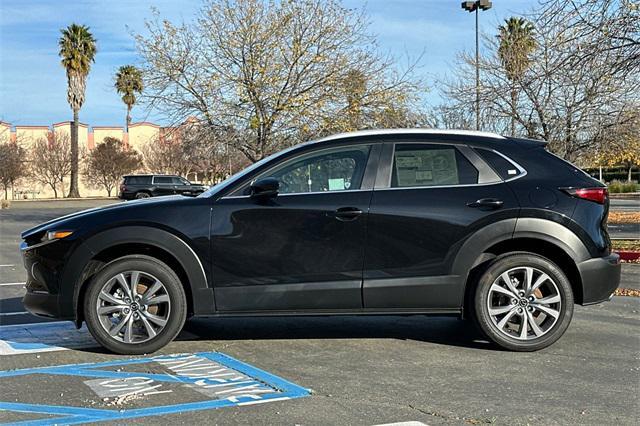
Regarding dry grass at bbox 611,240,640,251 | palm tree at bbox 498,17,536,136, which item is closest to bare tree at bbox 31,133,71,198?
palm tree at bbox 498,17,536,136

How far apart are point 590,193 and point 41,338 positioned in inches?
198

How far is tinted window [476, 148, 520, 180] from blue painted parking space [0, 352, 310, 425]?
2.50 metres

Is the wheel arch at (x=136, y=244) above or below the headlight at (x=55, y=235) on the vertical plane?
below

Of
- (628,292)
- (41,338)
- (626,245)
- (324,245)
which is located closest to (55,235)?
(41,338)

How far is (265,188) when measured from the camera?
5582 mm

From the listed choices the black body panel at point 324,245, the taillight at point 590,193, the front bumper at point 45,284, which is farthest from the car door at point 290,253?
the taillight at point 590,193

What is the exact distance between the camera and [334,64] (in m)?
18.7

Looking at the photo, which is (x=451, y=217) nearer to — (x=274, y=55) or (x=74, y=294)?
(x=74, y=294)

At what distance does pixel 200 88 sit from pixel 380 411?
1531 centimetres

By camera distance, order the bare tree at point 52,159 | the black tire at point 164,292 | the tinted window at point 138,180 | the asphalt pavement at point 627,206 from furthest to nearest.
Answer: the bare tree at point 52,159 < the tinted window at point 138,180 < the asphalt pavement at point 627,206 < the black tire at point 164,292

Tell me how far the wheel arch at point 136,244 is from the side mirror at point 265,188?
27.8 inches

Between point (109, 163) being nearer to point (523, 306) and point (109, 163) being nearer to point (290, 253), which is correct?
point (290, 253)

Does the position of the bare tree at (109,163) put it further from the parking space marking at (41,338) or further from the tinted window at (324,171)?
the tinted window at (324,171)

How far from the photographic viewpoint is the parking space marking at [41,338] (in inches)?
232
